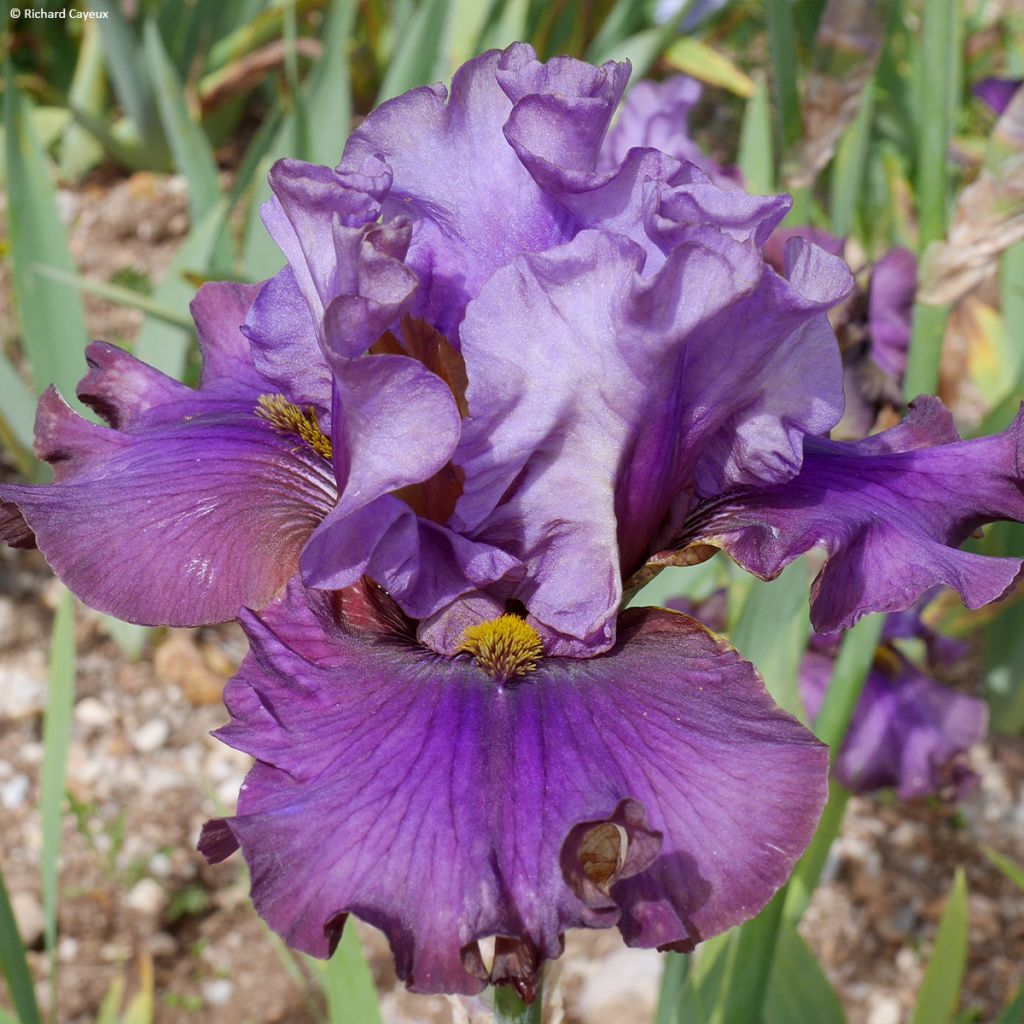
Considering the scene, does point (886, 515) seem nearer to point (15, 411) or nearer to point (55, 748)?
point (55, 748)

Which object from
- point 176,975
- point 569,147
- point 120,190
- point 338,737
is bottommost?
point 176,975

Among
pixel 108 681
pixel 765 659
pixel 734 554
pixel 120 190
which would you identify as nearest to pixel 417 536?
pixel 734 554

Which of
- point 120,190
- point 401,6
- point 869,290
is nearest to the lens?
point 869,290

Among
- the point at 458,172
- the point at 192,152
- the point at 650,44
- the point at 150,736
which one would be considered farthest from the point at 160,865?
the point at 650,44

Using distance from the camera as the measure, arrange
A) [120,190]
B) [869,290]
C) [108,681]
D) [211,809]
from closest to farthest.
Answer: [869,290]
[211,809]
[108,681]
[120,190]

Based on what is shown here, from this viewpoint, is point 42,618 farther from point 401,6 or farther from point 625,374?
point 625,374

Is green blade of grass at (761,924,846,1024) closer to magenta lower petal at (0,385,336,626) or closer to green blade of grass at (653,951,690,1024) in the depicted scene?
green blade of grass at (653,951,690,1024)
